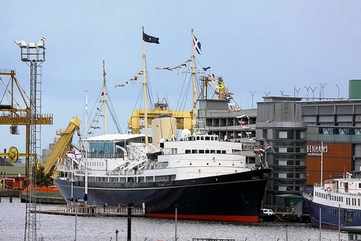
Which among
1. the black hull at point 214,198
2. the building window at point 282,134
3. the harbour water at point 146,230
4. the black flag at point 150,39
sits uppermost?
the black flag at point 150,39

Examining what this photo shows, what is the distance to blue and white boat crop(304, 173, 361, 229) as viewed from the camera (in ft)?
385

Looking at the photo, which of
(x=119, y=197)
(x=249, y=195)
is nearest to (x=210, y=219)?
(x=249, y=195)

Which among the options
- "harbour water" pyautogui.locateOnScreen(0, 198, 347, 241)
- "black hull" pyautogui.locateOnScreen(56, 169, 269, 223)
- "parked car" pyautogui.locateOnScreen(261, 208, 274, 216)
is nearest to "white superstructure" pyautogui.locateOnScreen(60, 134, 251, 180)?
"black hull" pyautogui.locateOnScreen(56, 169, 269, 223)

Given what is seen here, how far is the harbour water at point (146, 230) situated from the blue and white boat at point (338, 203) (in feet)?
5.33

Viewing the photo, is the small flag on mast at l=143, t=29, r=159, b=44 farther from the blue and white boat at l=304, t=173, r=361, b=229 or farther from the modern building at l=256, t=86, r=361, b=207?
the blue and white boat at l=304, t=173, r=361, b=229

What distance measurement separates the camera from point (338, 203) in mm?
119875

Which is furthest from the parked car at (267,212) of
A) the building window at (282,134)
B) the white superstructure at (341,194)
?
the white superstructure at (341,194)

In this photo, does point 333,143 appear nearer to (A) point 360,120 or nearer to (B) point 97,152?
(A) point 360,120

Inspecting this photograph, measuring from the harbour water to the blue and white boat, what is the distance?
1.62 m

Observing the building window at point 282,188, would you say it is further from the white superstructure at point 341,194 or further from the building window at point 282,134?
the white superstructure at point 341,194

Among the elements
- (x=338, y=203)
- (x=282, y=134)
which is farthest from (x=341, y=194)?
(x=282, y=134)

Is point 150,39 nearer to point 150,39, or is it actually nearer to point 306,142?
point 150,39

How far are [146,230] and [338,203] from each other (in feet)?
58.9

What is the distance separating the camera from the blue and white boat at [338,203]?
4623 inches
